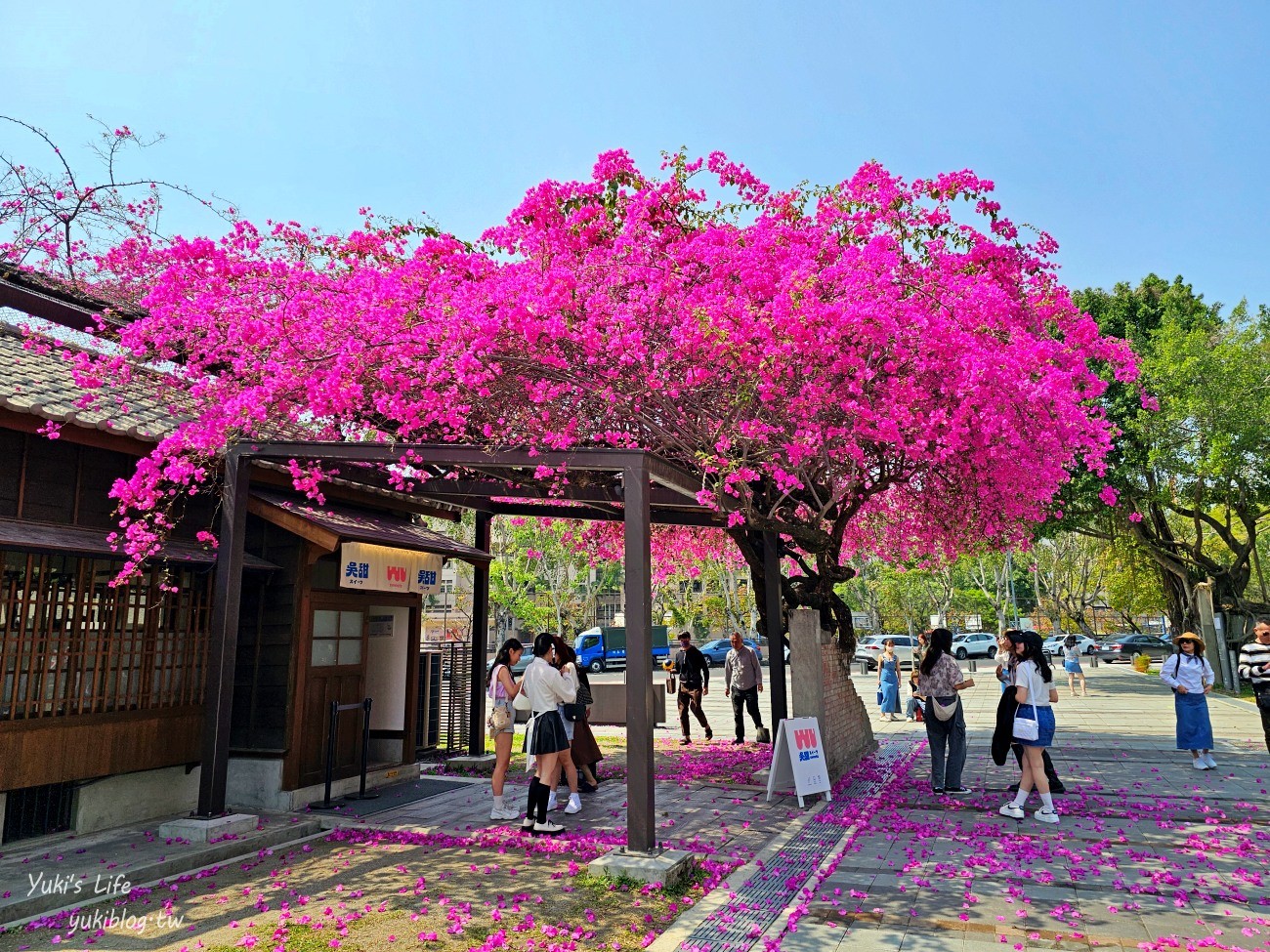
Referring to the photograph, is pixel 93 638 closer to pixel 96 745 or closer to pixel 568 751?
pixel 96 745

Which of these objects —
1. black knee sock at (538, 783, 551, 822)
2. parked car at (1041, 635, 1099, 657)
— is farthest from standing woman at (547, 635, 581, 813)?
parked car at (1041, 635, 1099, 657)

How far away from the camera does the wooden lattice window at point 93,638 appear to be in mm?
6594

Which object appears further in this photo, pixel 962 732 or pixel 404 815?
pixel 962 732

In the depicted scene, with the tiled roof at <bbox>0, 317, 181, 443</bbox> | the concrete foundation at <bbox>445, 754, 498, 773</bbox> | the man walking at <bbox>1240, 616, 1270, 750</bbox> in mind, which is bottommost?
the concrete foundation at <bbox>445, 754, 498, 773</bbox>

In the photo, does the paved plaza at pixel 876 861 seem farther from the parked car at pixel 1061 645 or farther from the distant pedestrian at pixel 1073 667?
the parked car at pixel 1061 645

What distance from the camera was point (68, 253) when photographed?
28.4 ft

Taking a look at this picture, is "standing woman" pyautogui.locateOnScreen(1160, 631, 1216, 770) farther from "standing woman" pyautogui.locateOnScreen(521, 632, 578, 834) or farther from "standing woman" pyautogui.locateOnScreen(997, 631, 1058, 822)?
"standing woman" pyautogui.locateOnScreen(521, 632, 578, 834)

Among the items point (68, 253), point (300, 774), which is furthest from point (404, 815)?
point (68, 253)

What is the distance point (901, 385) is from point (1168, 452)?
52.8 ft

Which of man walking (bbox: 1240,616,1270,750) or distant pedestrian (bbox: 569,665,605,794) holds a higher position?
man walking (bbox: 1240,616,1270,750)

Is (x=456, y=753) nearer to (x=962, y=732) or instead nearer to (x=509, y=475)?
(x=509, y=475)

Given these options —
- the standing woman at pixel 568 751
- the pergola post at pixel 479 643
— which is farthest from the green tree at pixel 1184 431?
the standing woman at pixel 568 751

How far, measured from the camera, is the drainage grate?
479 centimetres

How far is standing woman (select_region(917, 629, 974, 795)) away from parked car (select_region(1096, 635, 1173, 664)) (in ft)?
110
